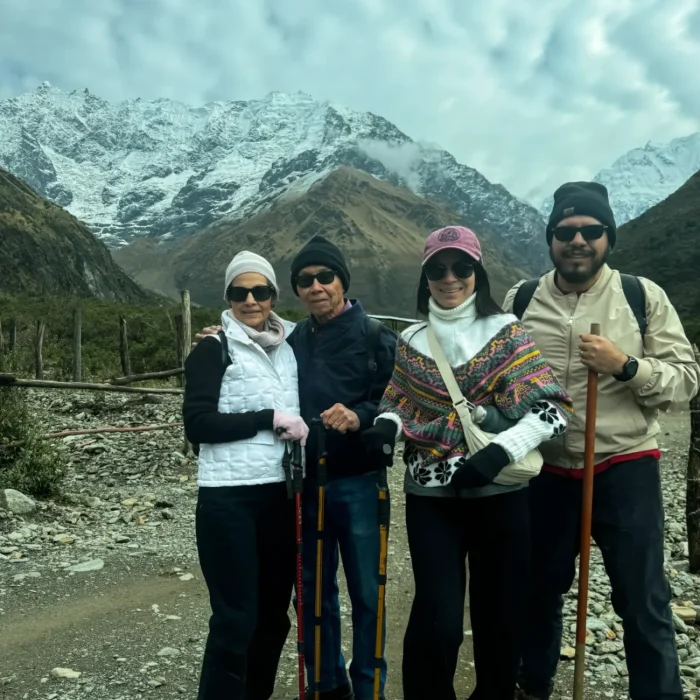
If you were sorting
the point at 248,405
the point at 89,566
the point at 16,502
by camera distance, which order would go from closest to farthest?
the point at 248,405 < the point at 89,566 < the point at 16,502

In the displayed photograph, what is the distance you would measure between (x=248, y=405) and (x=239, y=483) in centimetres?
32

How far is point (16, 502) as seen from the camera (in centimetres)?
684

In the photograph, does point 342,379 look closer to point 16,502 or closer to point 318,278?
point 318,278

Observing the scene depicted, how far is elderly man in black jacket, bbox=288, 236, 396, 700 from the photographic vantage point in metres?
3.08

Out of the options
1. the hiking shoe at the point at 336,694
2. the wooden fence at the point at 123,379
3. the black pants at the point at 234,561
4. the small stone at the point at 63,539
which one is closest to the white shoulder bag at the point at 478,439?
the black pants at the point at 234,561

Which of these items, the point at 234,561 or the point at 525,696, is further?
the point at 525,696

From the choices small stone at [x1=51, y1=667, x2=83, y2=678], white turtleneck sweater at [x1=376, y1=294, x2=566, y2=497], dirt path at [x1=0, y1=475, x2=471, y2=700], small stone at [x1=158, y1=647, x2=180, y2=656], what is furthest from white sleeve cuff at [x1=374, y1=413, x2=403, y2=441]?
small stone at [x1=51, y1=667, x2=83, y2=678]

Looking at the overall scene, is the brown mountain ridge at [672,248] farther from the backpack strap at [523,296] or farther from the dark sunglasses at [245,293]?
the dark sunglasses at [245,293]

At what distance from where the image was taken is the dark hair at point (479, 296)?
2.80 meters

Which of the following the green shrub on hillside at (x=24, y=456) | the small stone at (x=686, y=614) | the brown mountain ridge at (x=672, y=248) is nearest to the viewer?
the small stone at (x=686, y=614)

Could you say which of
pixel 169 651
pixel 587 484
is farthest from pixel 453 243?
pixel 169 651

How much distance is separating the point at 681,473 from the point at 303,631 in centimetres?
838

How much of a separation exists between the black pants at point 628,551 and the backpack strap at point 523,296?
28.9 inches

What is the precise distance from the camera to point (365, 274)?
562ft
